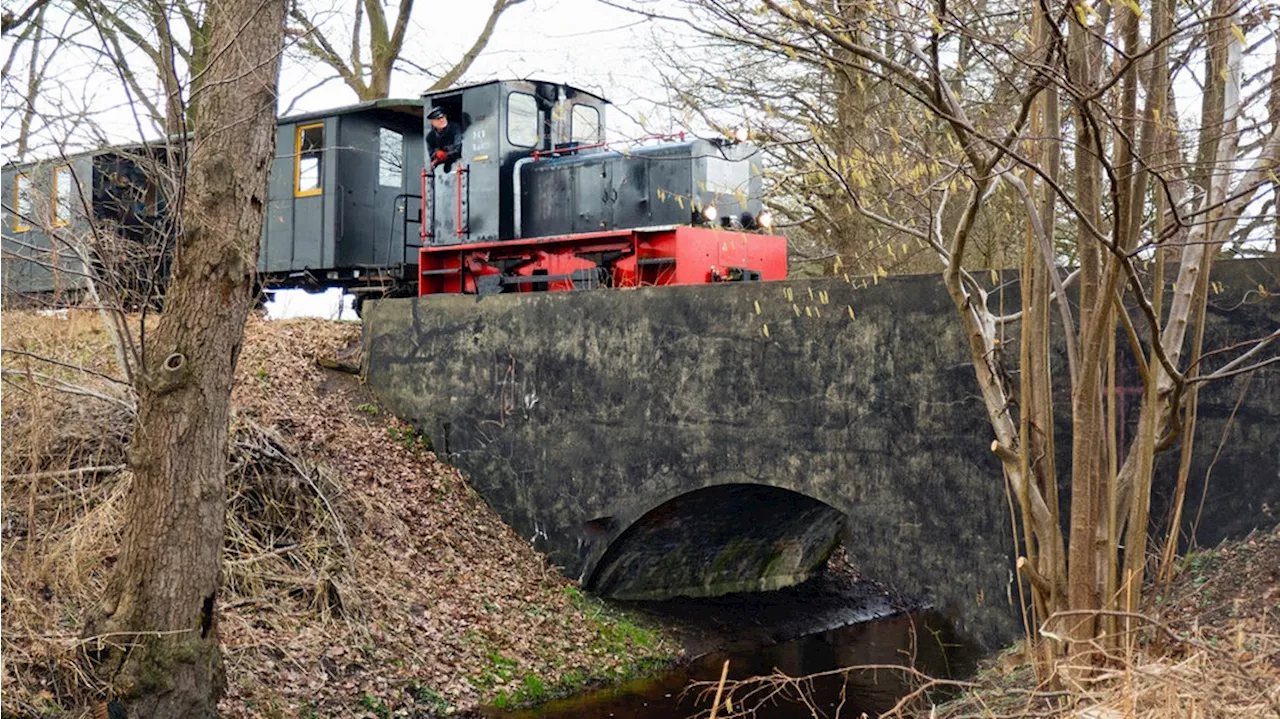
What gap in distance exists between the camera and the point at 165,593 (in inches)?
269

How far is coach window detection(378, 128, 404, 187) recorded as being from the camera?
15.4m

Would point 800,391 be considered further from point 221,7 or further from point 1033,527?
point 221,7

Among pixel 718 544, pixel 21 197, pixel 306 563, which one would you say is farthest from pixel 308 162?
pixel 718 544

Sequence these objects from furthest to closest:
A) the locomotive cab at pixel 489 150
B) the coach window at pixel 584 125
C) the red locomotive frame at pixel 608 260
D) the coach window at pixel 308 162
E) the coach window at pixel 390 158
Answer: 1. the coach window at pixel 390 158
2. the coach window at pixel 308 162
3. the coach window at pixel 584 125
4. the locomotive cab at pixel 489 150
5. the red locomotive frame at pixel 608 260

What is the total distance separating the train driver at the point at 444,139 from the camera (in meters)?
13.1

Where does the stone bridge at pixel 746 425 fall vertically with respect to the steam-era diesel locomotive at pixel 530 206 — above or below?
below

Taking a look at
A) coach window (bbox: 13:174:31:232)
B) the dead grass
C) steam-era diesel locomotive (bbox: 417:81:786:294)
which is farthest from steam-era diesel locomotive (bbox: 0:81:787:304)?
the dead grass

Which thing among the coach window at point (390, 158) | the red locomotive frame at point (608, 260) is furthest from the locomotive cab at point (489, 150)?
the coach window at point (390, 158)

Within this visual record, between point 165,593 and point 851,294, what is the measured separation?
5.41 metres

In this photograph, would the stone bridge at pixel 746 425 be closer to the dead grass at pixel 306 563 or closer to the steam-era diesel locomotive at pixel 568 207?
the dead grass at pixel 306 563

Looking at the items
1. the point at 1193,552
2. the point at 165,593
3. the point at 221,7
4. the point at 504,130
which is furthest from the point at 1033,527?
the point at 504,130

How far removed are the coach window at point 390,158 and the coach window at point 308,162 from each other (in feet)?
2.67

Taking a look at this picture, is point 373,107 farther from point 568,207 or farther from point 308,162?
point 568,207

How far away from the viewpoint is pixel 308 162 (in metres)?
15.2
